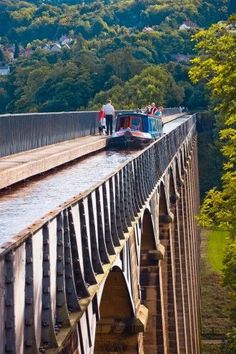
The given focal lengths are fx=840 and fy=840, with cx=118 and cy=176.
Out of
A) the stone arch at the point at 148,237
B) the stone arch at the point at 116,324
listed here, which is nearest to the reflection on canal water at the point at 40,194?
the stone arch at the point at 116,324

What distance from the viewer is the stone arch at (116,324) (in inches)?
479

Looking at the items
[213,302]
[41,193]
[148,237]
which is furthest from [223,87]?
[213,302]

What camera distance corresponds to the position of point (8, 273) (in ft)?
16.6

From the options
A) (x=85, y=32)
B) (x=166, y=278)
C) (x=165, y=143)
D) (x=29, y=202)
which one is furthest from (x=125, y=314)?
(x=85, y=32)

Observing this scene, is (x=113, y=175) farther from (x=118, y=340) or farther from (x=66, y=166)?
(x=66, y=166)

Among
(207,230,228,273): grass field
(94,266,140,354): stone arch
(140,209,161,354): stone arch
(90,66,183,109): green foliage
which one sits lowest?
(207,230,228,273): grass field

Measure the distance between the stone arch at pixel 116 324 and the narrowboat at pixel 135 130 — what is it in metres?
11.3

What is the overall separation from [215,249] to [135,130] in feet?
113

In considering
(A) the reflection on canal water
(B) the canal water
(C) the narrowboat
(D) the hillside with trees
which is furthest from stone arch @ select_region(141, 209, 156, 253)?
(D) the hillside with trees

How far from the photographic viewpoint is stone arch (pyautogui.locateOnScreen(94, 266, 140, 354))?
12.2 meters

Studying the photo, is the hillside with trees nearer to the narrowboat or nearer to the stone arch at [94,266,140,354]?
the narrowboat

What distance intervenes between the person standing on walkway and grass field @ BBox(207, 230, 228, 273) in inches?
854

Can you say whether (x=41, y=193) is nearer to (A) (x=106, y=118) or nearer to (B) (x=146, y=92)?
(A) (x=106, y=118)

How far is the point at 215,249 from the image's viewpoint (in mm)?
59469
